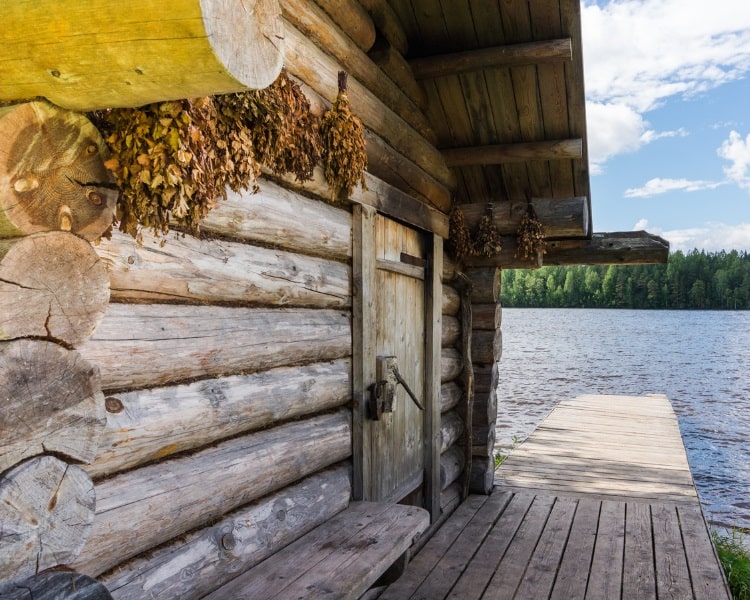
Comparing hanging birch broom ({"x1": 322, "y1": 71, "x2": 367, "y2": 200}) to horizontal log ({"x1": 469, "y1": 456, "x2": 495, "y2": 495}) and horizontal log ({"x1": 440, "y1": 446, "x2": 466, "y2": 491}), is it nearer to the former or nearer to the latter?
horizontal log ({"x1": 440, "y1": 446, "x2": 466, "y2": 491})

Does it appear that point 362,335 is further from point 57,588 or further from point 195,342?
point 57,588

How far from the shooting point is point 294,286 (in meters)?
3.15

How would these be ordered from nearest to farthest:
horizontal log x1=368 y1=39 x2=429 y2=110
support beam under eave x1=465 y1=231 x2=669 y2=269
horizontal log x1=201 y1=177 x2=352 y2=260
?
1. horizontal log x1=201 y1=177 x2=352 y2=260
2. horizontal log x1=368 y1=39 x2=429 y2=110
3. support beam under eave x1=465 y1=231 x2=669 y2=269

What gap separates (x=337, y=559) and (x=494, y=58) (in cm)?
337

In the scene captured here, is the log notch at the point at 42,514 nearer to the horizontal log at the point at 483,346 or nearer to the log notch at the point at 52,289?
the log notch at the point at 52,289

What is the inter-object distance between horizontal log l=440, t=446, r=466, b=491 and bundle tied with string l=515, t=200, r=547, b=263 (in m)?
1.98

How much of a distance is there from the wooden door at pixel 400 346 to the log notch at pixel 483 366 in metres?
1.36

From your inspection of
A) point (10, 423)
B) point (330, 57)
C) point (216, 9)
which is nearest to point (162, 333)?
point (10, 423)

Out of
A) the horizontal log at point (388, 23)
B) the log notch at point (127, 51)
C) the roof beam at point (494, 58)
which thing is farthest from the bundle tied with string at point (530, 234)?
the log notch at point (127, 51)

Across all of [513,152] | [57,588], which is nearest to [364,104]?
[513,152]

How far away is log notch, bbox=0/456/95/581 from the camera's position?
1.39m

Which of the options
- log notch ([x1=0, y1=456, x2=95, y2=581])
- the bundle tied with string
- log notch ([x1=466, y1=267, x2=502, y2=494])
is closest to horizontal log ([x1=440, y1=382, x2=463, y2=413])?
log notch ([x1=466, y1=267, x2=502, y2=494])

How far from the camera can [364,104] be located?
402cm

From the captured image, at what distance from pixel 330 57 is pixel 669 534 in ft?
15.3
